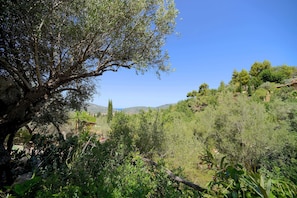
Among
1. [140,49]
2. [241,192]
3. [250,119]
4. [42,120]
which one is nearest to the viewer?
[241,192]

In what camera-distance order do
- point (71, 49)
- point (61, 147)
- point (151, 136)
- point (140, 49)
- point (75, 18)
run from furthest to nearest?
point (151, 136), point (140, 49), point (71, 49), point (75, 18), point (61, 147)

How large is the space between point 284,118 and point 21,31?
18171 mm

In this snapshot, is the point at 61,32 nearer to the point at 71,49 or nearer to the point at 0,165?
the point at 71,49

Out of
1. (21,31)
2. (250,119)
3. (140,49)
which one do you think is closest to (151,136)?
(140,49)

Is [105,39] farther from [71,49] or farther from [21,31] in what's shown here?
[21,31]

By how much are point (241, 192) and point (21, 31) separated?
5329 mm

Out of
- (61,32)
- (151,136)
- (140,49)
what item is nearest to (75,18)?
(61,32)

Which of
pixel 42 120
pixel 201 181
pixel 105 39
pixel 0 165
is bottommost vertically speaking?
pixel 201 181

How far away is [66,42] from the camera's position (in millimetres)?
4543

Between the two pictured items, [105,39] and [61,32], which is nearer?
[61,32]

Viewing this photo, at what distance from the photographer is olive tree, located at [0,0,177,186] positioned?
3939 mm

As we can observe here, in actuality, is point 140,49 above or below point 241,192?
above

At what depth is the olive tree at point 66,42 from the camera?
3.94 metres

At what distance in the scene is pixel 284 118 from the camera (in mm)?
14750
